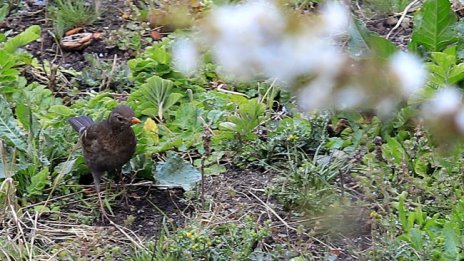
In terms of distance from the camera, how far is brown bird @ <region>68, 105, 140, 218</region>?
3574 mm

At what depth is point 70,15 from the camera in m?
5.01

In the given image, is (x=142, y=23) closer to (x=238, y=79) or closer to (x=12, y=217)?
(x=238, y=79)

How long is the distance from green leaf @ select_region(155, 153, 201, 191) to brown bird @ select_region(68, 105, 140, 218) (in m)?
0.16

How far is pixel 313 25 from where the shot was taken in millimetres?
2326

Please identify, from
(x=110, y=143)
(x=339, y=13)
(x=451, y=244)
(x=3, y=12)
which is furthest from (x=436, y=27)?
(x=3, y=12)

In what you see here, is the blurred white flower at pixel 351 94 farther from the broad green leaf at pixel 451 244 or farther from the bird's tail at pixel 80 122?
the bird's tail at pixel 80 122

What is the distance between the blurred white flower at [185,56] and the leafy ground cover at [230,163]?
0.05 ft

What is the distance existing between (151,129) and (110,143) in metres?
0.43

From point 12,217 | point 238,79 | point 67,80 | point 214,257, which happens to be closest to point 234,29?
point 214,257

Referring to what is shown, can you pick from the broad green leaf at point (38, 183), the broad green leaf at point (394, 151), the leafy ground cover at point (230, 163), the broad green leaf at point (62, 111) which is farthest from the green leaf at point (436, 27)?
the broad green leaf at point (38, 183)

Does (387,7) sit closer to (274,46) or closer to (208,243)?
(208,243)

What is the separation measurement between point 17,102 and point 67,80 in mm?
431

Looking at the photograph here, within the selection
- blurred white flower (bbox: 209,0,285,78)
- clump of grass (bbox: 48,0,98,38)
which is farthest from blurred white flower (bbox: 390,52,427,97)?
clump of grass (bbox: 48,0,98,38)

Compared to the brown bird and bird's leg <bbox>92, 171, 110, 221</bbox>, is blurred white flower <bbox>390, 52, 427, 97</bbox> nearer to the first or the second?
the brown bird
